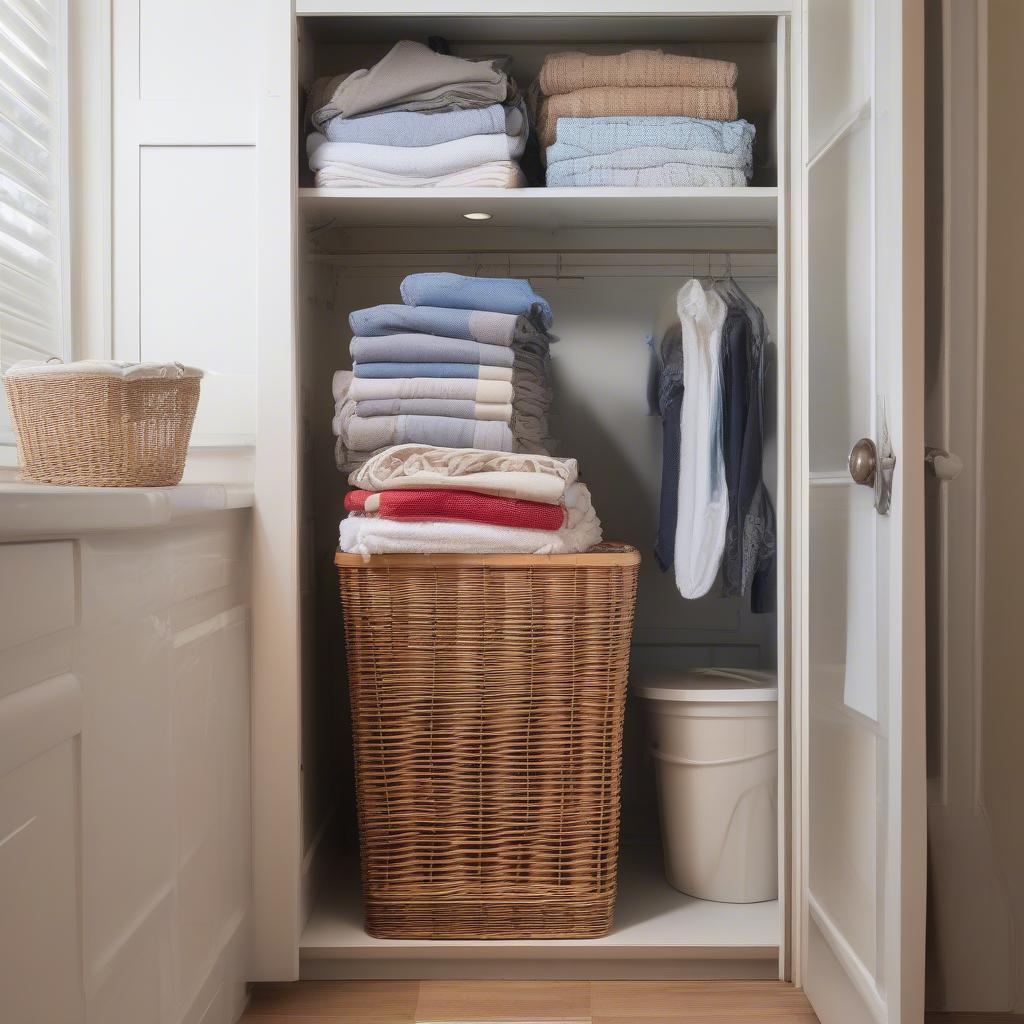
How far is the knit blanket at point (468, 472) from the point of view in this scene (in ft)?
A: 5.43

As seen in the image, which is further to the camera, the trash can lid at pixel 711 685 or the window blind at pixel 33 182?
the trash can lid at pixel 711 685

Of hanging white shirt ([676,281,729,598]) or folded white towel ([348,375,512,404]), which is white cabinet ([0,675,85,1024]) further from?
hanging white shirt ([676,281,729,598])

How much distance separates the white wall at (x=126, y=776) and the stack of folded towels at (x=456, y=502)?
210mm

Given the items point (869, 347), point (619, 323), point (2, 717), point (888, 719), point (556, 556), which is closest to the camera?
point (2, 717)

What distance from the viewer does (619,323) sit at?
7.34ft

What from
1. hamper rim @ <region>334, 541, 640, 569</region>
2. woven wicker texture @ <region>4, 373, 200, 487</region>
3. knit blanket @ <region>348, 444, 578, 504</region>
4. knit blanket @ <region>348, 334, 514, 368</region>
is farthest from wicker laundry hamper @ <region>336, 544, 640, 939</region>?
woven wicker texture @ <region>4, 373, 200, 487</region>

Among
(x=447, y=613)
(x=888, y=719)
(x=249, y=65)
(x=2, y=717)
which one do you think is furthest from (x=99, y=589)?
(x=249, y=65)

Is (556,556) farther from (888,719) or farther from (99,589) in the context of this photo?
(99,589)

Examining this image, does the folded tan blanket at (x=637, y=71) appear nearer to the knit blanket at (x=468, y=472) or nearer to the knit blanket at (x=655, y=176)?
the knit blanket at (x=655, y=176)

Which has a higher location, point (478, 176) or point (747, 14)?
point (747, 14)

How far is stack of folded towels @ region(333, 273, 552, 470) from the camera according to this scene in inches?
68.4

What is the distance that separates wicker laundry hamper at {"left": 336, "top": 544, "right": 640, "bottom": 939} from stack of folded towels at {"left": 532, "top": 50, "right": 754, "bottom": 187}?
0.64 metres

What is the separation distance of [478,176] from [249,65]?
0.40 meters

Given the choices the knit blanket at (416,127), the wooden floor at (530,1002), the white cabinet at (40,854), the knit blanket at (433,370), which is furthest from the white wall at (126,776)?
the knit blanket at (416,127)
